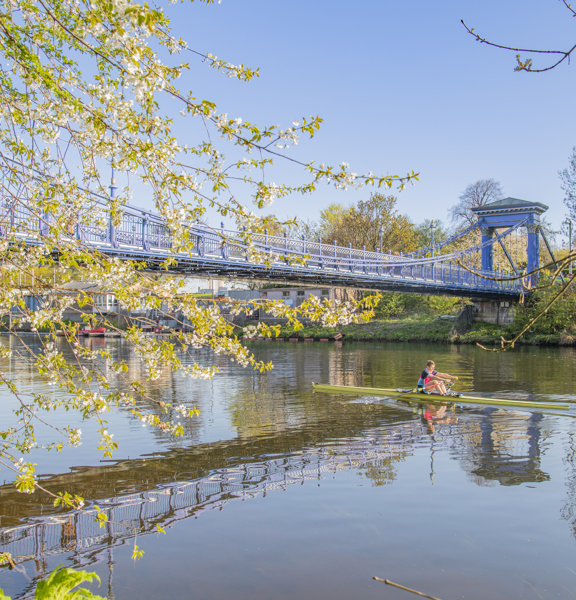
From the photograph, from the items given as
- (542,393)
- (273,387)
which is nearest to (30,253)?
(273,387)

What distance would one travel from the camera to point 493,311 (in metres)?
42.2

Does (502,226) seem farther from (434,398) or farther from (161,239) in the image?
(434,398)

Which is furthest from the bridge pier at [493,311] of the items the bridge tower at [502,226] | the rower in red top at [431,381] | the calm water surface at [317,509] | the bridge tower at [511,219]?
the calm water surface at [317,509]

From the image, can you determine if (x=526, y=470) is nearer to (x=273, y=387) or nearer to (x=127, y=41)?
(x=127, y=41)

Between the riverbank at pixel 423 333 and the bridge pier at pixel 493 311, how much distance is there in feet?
2.97

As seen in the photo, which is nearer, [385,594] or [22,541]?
[385,594]

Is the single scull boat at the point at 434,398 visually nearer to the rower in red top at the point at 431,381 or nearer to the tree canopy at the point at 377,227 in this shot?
the rower in red top at the point at 431,381

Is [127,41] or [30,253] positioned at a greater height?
[127,41]

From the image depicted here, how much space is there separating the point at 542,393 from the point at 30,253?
45.2ft

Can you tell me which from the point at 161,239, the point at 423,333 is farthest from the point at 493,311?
the point at 161,239

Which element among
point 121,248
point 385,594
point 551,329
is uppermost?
point 121,248

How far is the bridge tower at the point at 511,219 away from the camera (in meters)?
41.5

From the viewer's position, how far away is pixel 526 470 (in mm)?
7316

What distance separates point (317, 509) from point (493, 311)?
39617mm
